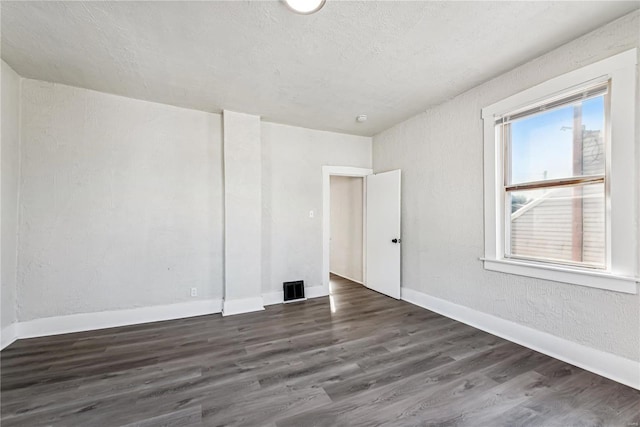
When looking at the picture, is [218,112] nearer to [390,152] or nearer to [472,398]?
[390,152]

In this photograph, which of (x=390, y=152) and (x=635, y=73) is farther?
(x=390, y=152)

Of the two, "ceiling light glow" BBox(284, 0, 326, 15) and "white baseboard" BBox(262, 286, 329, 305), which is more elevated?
"ceiling light glow" BBox(284, 0, 326, 15)

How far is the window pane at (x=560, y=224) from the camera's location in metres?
2.21

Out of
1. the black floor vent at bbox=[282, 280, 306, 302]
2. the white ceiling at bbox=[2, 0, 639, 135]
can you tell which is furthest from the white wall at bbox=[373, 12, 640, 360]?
the black floor vent at bbox=[282, 280, 306, 302]

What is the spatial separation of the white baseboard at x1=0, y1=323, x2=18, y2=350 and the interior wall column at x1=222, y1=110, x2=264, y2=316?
2.07m

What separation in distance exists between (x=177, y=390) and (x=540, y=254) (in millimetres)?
3503

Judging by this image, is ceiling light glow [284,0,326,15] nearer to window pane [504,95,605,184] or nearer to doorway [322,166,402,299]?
window pane [504,95,605,184]

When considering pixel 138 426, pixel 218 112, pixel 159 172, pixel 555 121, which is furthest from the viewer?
pixel 218 112

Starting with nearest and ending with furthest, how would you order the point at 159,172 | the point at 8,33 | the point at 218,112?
the point at 8,33
the point at 159,172
the point at 218,112

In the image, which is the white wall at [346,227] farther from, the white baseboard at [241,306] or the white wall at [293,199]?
the white baseboard at [241,306]

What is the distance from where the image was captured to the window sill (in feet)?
6.54

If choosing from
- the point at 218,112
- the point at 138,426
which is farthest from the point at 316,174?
the point at 138,426

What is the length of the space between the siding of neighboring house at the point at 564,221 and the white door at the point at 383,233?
164 centimetres

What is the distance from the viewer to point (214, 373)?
7.23 ft
